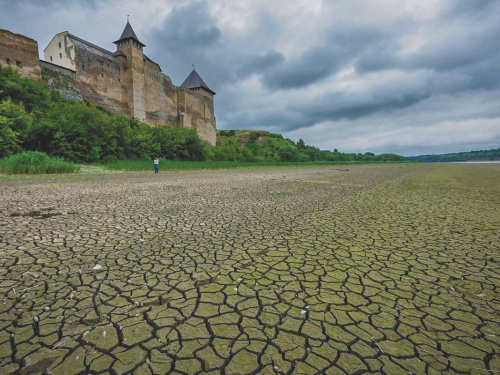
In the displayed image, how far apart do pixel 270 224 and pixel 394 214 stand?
2749mm

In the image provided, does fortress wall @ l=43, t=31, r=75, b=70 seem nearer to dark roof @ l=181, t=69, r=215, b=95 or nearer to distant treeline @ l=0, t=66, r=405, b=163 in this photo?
distant treeline @ l=0, t=66, r=405, b=163

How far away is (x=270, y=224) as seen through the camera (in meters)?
4.24

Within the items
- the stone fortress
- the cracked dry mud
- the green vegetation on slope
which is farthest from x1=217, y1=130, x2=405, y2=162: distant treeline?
the cracked dry mud

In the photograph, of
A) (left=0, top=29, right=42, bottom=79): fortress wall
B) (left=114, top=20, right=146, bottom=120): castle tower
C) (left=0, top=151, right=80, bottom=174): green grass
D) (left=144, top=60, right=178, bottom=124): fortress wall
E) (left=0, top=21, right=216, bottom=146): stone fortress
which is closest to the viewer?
(left=0, top=151, right=80, bottom=174): green grass

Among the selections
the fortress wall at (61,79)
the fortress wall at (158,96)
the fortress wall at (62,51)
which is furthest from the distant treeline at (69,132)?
the fortress wall at (158,96)

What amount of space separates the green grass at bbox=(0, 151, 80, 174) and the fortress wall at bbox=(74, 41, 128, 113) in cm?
2690

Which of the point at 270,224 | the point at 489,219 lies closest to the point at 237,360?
the point at 270,224

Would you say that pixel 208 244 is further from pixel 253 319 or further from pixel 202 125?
pixel 202 125

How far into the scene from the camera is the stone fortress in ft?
98.5

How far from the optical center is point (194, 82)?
56969 millimetres

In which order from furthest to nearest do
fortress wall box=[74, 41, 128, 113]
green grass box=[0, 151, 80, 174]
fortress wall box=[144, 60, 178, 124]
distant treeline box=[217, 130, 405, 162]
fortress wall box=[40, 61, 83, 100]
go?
distant treeline box=[217, 130, 405, 162] → fortress wall box=[144, 60, 178, 124] → fortress wall box=[74, 41, 128, 113] → fortress wall box=[40, 61, 83, 100] → green grass box=[0, 151, 80, 174]

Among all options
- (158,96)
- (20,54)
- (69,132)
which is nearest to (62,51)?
(20,54)

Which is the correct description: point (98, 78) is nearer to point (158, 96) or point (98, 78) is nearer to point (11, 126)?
point (158, 96)

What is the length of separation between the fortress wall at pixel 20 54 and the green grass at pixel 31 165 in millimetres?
24345
